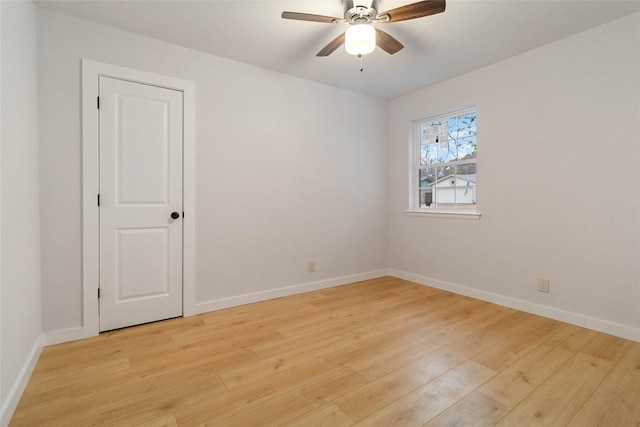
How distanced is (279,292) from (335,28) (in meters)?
2.60

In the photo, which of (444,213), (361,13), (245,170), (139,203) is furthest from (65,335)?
(444,213)

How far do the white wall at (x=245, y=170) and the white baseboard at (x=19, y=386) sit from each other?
1.06ft

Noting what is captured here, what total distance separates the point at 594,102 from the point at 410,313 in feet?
7.64

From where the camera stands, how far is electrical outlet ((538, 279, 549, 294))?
2693 millimetres

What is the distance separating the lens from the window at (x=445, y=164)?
3395 mm

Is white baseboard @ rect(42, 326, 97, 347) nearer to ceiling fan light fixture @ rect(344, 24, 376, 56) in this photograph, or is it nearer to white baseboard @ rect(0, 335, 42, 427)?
white baseboard @ rect(0, 335, 42, 427)

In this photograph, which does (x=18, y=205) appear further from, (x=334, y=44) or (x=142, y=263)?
(x=334, y=44)

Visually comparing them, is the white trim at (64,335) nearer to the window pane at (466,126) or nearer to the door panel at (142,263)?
the door panel at (142,263)

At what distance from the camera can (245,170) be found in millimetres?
3041

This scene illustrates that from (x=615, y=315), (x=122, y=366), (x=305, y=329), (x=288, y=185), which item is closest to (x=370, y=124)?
(x=288, y=185)

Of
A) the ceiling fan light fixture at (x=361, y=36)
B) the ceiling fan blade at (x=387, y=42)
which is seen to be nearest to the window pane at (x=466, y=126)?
the ceiling fan blade at (x=387, y=42)

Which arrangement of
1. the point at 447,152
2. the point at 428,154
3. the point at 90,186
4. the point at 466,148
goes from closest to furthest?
the point at 90,186, the point at 466,148, the point at 447,152, the point at 428,154

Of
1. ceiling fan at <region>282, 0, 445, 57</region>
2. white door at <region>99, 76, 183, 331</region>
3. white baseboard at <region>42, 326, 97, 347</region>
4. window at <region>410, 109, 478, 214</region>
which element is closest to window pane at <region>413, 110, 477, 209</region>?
window at <region>410, 109, 478, 214</region>

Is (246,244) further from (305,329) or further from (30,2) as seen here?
(30,2)
